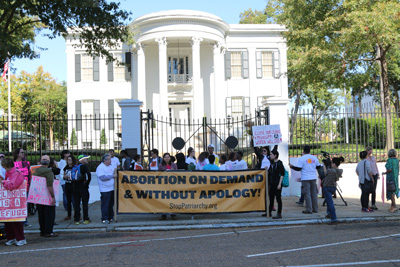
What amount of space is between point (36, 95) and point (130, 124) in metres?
33.6

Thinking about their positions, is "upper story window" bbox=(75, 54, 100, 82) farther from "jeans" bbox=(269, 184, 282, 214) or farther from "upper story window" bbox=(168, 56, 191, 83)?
"jeans" bbox=(269, 184, 282, 214)

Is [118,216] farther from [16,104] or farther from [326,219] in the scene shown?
[16,104]

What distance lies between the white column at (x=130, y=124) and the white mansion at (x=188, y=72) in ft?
54.0

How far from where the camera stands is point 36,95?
1741 inches

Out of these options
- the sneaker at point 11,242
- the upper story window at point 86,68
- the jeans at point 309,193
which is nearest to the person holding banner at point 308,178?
the jeans at point 309,193

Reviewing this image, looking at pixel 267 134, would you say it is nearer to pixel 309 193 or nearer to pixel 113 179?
pixel 309 193

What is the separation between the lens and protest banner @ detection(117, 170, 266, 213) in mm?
10391

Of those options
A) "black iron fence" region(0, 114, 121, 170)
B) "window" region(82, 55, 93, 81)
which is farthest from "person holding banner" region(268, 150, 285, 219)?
"window" region(82, 55, 93, 81)

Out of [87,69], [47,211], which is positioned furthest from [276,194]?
[87,69]

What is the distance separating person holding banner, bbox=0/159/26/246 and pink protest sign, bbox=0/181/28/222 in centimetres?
12

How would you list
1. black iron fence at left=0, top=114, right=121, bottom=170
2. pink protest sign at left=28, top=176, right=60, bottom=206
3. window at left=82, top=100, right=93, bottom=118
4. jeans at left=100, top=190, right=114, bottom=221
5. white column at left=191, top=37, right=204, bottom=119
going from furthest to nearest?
1. window at left=82, top=100, right=93, bottom=118
2. white column at left=191, top=37, right=204, bottom=119
3. black iron fence at left=0, top=114, right=121, bottom=170
4. jeans at left=100, top=190, right=114, bottom=221
5. pink protest sign at left=28, top=176, right=60, bottom=206

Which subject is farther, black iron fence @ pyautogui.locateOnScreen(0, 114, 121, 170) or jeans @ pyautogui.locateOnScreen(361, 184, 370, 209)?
black iron fence @ pyautogui.locateOnScreen(0, 114, 121, 170)

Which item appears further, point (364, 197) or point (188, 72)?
point (188, 72)

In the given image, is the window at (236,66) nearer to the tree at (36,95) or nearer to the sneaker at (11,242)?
the tree at (36,95)
